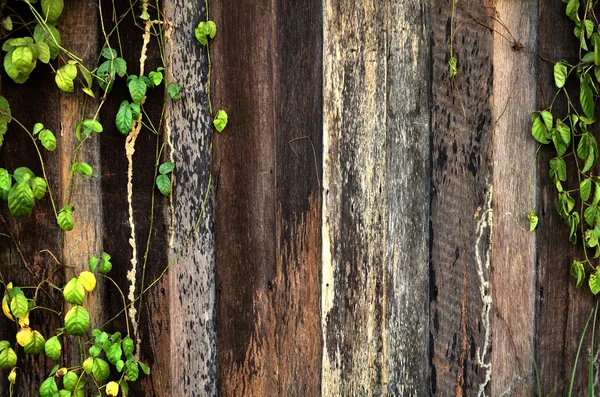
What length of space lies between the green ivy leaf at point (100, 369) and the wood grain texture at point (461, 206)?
82cm

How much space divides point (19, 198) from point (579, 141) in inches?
54.7

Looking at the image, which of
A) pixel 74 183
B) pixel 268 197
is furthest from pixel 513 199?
pixel 74 183

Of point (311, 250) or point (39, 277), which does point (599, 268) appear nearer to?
point (311, 250)

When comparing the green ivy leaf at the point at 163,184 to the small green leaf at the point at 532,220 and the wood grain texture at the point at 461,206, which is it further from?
the small green leaf at the point at 532,220

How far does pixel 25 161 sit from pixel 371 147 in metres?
0.86

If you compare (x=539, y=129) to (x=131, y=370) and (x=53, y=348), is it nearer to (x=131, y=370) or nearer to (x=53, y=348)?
(x=131, y=370)

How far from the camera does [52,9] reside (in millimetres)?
1479

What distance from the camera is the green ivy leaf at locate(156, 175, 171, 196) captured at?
1.56 metres

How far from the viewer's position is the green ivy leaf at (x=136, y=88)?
1528 millimetres

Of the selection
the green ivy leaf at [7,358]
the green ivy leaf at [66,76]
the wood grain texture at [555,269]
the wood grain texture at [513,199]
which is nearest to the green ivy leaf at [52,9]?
the green ivy leaf at [66,76]

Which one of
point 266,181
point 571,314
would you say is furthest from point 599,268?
point 266,181

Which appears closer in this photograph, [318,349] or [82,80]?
[82,80]

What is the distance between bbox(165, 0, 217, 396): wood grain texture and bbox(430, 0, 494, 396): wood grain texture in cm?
58

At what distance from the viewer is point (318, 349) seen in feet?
5.45
